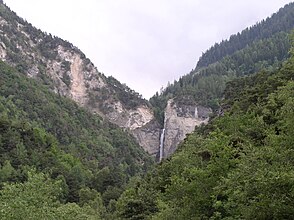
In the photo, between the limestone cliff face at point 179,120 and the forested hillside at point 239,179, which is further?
the limestone cliff face at point 179,120

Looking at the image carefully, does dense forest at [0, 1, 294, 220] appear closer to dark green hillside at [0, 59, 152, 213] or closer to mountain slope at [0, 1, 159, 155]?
dark green hillside at [0, 59, 152, 213]

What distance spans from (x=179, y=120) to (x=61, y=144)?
5080 centimetres

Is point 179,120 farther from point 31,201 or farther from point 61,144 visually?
point 31,201

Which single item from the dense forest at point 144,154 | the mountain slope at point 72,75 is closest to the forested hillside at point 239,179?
the dense forest at point 144,154

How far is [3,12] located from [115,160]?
88.9 m

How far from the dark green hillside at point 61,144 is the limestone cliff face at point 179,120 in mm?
13670

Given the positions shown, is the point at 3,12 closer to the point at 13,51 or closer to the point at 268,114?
the point at 13,51

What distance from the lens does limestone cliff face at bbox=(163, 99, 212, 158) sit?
154 meters

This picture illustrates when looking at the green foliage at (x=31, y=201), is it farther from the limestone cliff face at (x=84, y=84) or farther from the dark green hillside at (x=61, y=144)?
the limestone cliff face at (x=84, y=84)

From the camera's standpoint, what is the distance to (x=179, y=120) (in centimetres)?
15850

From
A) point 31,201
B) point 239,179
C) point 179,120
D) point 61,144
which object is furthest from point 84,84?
point 239,179

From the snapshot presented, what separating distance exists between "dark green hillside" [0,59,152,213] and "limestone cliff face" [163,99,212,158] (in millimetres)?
13670

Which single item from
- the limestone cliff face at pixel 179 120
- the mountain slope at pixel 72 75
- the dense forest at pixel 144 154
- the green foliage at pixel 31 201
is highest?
the mountain slope at pixel 72 75

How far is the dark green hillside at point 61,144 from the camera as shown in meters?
75.3
